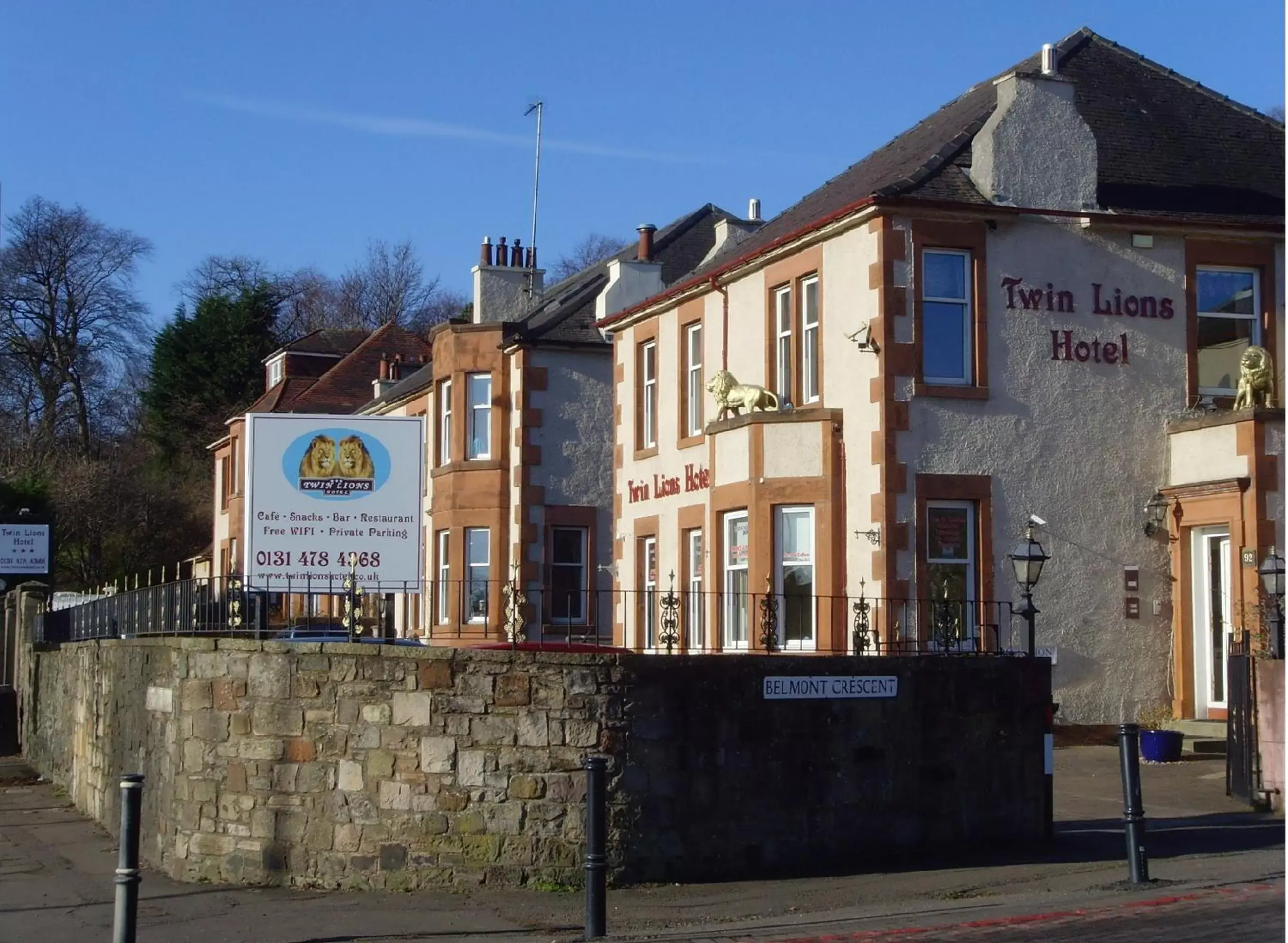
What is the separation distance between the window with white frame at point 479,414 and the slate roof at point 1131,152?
8.57 meters

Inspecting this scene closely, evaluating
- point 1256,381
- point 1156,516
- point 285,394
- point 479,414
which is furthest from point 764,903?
point 285,394

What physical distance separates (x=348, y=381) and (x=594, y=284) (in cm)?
1990

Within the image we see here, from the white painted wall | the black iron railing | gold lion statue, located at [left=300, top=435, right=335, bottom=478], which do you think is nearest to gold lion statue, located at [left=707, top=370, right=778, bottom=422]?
the black iron railing

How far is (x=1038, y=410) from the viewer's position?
22.7 m

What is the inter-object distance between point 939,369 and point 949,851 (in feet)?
29.3

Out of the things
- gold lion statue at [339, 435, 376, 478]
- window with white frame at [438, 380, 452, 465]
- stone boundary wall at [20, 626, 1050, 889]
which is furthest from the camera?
window with white frame at [438, 380, 452, 465]

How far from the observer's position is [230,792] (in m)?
14.2

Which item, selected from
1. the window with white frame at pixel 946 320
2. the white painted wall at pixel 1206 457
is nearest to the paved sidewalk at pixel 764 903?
the white painted wall at pixel 1206 457

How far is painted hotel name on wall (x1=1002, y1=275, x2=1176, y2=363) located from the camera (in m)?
22.7

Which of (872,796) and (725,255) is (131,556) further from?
(872,796)

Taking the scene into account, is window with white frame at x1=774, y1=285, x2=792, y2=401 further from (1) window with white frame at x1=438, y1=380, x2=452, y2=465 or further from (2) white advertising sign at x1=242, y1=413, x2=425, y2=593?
(1) window with white frame at x1=438, y1=380, x2=452, y2=465

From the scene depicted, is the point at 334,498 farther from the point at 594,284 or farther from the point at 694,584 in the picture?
the point at 594,284

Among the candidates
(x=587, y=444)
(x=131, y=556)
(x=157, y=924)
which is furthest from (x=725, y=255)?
(x=131, y=556)

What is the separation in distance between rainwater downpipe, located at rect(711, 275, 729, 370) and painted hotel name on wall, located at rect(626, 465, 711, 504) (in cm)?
162
